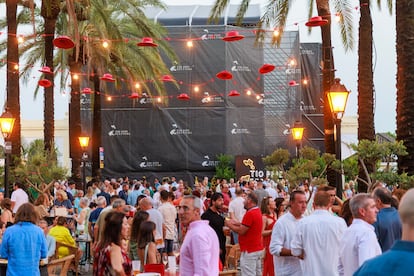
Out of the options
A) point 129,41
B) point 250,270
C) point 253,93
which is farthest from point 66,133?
point 250,270

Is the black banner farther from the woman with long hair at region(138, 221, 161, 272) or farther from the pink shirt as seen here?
the pink shirt

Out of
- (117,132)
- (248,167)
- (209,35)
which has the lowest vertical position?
(248,167)

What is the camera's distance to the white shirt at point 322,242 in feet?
21.8

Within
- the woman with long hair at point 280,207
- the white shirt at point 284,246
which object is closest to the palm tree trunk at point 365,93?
the woman with long hair at point 280,207

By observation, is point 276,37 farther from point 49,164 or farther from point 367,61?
point 49,164

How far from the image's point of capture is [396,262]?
2994 mm

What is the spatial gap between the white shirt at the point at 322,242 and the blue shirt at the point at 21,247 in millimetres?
3137

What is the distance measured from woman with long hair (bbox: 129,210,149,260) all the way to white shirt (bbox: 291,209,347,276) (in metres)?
2.44

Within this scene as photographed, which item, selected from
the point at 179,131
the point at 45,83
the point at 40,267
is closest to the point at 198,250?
the point at 40,267

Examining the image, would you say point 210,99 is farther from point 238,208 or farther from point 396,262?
point 396,262

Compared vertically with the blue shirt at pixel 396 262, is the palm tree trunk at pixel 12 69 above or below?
above

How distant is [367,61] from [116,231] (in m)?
11.0

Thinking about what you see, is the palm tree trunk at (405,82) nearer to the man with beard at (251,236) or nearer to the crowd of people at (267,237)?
the crowd of people at (267,237)

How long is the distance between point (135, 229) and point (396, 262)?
5.95 meters
